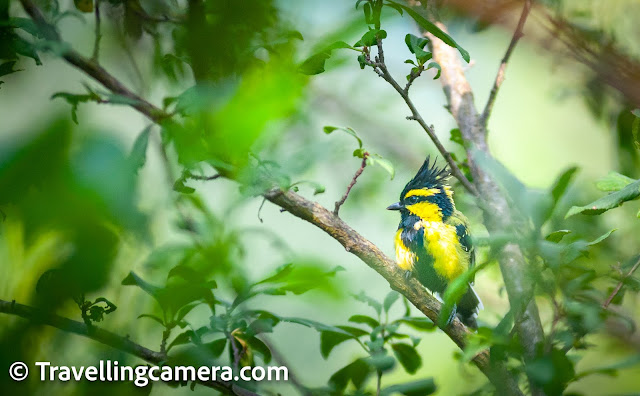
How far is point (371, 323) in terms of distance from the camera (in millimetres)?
1182

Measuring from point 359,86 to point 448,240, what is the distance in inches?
28.1

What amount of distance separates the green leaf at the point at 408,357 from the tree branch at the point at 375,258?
227mm

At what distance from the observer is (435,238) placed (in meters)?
1.37

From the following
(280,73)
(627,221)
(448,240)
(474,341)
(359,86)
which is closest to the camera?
(280,73)

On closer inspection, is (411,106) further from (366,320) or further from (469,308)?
(469,308)

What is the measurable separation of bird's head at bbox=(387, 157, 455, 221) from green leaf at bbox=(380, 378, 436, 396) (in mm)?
425

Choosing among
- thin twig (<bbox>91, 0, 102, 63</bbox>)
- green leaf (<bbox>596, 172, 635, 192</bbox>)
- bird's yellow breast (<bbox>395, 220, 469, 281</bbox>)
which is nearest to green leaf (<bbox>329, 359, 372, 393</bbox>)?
bird's yellow breast (<bbox>395, 220, 469, 281</bbox>)

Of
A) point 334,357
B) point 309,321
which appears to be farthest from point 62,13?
point 334,357

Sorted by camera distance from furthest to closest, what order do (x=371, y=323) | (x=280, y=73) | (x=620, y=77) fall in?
(x=371, y=323) < (x=620, y=77) < (x=280, y=73)

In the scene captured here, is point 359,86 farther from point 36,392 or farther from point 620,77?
point 36,392

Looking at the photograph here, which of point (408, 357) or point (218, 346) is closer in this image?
point (218, 346)

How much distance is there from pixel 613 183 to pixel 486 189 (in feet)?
1.15

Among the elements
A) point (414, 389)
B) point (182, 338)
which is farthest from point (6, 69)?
point (414, 389)

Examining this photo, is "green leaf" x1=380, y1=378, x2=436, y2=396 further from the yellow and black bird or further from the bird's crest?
the bird's crest
